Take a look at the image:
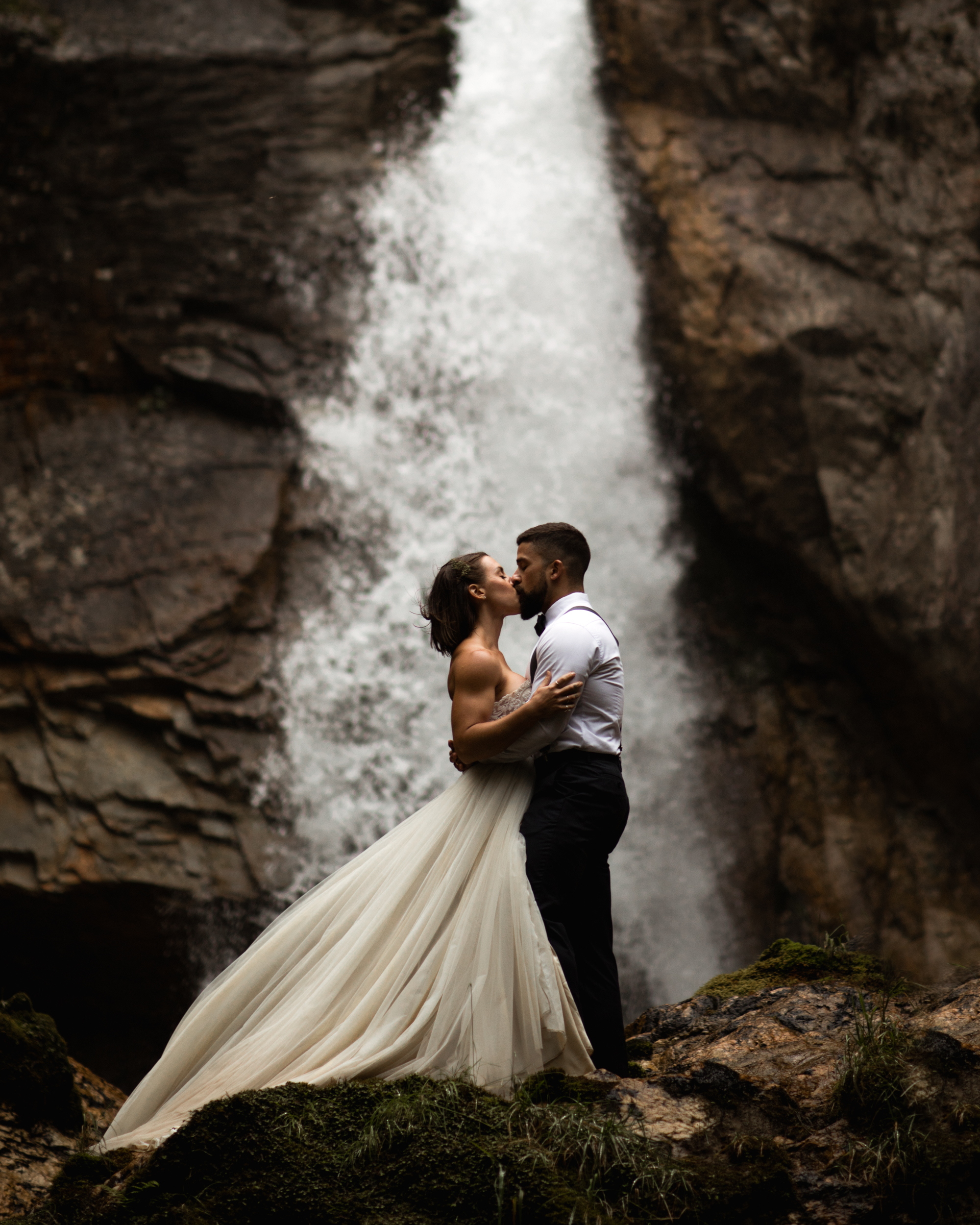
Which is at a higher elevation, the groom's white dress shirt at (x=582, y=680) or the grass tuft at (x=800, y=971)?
the groom's white dress shirt at (x=582, y=680)

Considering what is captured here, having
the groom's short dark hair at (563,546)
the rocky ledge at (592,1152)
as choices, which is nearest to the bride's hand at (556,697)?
the groom's short dark hair at (563,546)

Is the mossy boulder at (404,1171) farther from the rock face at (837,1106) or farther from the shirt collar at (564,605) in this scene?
the shirt collar at (564,605)

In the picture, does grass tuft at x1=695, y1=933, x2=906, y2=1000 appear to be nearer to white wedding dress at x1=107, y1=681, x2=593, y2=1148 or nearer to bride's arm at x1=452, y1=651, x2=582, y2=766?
white wedding dress at x1=107, y1=681, x2=593, y2=1148

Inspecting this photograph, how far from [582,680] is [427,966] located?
1271mm

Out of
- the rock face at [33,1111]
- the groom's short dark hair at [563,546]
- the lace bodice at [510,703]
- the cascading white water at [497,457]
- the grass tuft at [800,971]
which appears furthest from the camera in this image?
the cascading white water at [497,457]

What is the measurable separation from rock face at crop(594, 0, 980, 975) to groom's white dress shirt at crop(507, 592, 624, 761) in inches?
268

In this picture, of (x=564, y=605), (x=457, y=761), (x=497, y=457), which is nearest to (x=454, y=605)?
(x=564, y=605)

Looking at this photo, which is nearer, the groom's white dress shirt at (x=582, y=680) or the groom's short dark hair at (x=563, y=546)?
the groom's white dress shirt at (x=582, y=680)

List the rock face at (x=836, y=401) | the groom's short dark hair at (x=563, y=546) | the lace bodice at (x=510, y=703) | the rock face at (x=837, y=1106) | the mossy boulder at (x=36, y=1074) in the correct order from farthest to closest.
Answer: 1. the rock face at (x=836, y=401)
2. the groom's short dark hair at (x=563, y=546)
3. the lace bodice at (x=510, y=703)
4. the mossy boulder at (x=36, y=1074)
5. the rock face at (x=837, y=1106)

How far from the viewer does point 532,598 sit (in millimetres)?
4699

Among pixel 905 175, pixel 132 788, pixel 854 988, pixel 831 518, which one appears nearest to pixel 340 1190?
pixel 854 988

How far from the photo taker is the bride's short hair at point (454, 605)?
15.5 ft

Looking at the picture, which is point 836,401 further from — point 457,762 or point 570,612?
point 457,762

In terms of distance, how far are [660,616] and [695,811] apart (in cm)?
200
